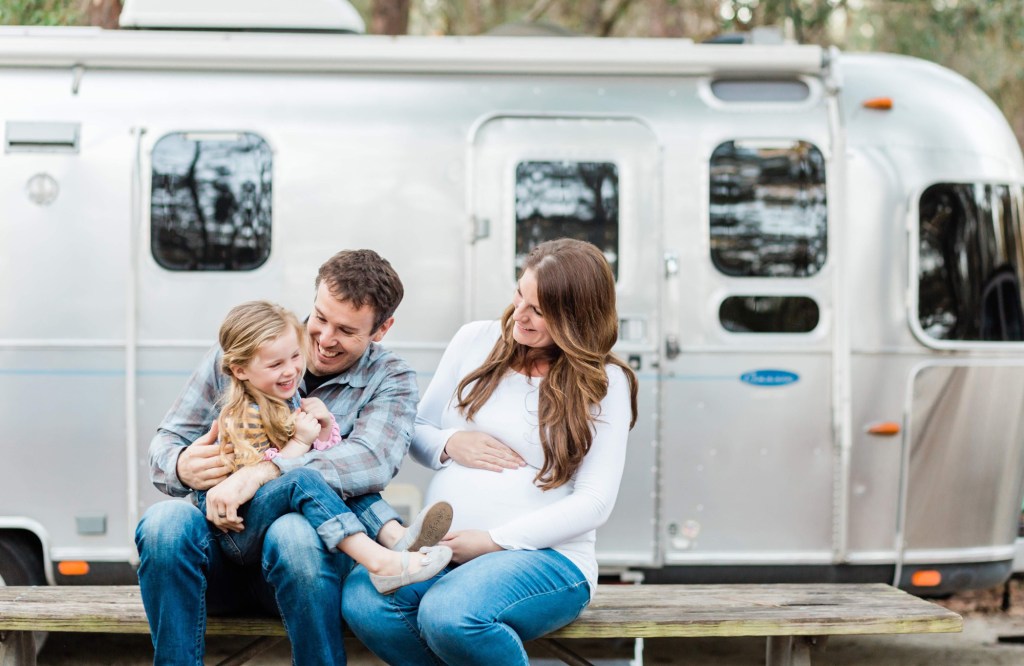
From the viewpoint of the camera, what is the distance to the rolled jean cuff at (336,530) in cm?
281

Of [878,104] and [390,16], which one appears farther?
[390,16]

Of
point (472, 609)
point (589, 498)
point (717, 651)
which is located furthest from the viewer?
point (717, 651)

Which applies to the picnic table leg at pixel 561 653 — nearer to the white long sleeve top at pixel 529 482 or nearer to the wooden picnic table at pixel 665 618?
the wooden picnic table at pixel 665 618

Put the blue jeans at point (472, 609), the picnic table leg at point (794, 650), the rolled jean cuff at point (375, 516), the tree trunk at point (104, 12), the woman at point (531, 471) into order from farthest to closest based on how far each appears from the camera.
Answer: the tree trunk at point (104, 12) → the picnic table leg at point (794, 650) → the rolled jean cuff at point (375, 516) → the woman at point (531, 471) → the blue jeans at point (472, 609)

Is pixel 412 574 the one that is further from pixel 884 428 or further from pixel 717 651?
pixel 717 651

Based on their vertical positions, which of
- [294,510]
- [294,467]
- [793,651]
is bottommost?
[793,651]

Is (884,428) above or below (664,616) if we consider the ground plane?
above

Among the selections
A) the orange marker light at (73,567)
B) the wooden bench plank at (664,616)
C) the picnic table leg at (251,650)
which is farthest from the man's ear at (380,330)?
the orange marker light at (73,567)

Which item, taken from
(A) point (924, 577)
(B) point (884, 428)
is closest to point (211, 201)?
(B) point (884, 428)

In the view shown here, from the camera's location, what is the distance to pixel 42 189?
448 centimetres

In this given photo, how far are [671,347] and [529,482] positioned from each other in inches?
65.2

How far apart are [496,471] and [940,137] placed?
9.11ft

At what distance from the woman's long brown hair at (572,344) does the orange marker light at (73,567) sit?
2.44 metres

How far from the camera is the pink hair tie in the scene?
2988 mm
